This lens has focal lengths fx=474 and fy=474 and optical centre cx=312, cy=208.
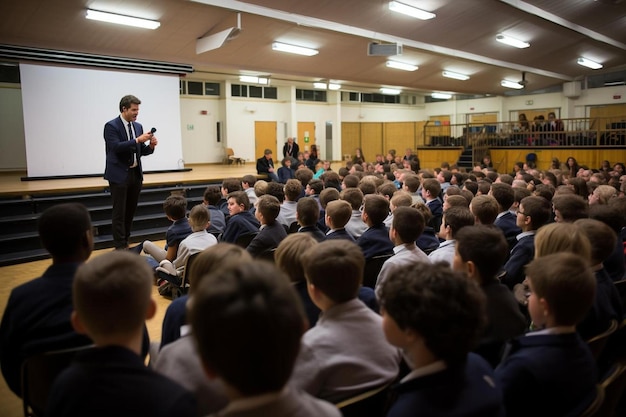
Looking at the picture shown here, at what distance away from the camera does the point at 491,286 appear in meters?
2.12

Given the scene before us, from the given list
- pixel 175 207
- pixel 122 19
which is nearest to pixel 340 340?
pixel 175 207

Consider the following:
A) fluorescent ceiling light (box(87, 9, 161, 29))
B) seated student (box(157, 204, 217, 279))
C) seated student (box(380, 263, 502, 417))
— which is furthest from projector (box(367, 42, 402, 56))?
seated student (box(380, 263, 502, 417))

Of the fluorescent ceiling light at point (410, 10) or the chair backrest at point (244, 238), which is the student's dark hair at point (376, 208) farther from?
the fluorescent ceiling light at point (410, 10)

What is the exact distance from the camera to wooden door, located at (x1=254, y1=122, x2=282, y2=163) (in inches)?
707

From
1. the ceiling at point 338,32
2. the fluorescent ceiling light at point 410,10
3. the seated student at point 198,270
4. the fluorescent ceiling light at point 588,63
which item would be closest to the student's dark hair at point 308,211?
the seated student at point 198,270

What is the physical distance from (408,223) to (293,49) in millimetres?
8633

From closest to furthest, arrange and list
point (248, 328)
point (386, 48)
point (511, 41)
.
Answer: point (248, 328) → point (386, 48) → point (511, 41)

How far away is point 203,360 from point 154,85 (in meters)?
11.2

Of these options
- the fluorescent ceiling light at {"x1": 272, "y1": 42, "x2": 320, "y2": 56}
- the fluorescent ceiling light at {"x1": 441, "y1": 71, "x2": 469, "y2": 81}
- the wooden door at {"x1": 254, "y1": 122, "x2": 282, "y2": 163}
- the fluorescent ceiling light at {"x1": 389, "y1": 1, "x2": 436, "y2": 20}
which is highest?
the fluorescent ceiling light at {"x1": 389, "y1": 1, "x2": 436, "y2": 20}

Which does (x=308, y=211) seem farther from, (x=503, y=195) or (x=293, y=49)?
(x=293, y=49)

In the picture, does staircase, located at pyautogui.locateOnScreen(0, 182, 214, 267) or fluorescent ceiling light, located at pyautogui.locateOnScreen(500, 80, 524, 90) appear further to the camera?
fluorescent ceiling light, located at pyautogui.locateOnScreen(500, 80, 524, 90)

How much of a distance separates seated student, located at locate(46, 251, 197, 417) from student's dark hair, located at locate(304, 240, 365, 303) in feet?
1.98

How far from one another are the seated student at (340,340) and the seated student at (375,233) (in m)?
1.60

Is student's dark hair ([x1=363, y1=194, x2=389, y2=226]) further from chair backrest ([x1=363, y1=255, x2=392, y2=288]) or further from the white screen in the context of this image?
the white screen
